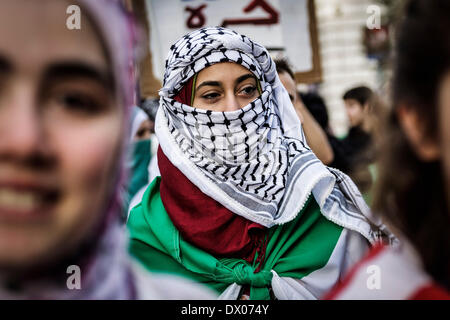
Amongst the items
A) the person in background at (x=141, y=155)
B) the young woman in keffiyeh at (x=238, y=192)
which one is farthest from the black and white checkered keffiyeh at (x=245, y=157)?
the person in background at (x=141, y=155)

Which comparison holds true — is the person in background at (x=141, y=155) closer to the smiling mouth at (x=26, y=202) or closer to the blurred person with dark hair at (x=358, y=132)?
the blurred person with dark hair at (x=358, y=132)

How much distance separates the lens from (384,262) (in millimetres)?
1206

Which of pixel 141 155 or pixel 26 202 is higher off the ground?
pixel 26 202

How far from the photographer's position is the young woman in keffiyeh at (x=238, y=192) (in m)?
1.81

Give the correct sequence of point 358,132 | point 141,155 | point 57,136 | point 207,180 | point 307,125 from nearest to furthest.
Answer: point 57,136, point 207,180, point 307,125, point 358,132, point 141,155

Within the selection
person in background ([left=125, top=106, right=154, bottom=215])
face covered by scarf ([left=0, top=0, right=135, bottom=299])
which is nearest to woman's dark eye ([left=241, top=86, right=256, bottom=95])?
face covered by scarf ([left=0, top=0, right=135, bottom=299])

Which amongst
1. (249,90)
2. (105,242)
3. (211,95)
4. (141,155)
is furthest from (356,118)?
(105,242)

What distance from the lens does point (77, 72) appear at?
102 centimetres

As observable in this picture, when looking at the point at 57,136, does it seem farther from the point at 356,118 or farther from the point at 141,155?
the point at 141,155

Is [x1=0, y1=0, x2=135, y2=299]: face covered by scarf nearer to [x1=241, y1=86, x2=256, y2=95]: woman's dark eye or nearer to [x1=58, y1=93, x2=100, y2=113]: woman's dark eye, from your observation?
[x1=58, y1=93, x2=100, y2=113]: woman's dark eye

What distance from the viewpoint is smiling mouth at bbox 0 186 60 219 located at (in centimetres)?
98

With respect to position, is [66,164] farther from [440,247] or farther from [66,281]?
[440,247]

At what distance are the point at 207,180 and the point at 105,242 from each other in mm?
743

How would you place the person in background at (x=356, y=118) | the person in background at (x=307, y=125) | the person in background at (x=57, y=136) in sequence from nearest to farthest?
1. the person in background at (x=57, y=136)
2. the person in background at (x=307, y=125)
3. the person in background at (x=356, y=118)
